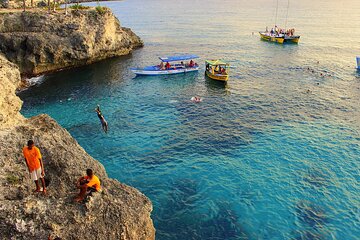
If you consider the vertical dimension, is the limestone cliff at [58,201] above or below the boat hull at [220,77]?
above

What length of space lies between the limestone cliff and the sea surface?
23.8 feet

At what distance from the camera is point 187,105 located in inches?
1778

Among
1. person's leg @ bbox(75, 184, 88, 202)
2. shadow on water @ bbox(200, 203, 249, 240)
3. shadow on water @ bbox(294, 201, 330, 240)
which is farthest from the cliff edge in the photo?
shadow on water @ bbox(294, 201, 330, 240)

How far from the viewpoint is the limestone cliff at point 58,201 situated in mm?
12797

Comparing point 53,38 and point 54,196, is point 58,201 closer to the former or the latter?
point 54,196

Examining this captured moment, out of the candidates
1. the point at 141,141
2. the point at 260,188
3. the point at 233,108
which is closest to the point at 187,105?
the point at 233,108

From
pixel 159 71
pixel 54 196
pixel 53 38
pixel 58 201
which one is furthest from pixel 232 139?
pixel 53 38

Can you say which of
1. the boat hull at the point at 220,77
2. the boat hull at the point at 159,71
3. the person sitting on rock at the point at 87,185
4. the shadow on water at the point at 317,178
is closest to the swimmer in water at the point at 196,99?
the boat hull at the point at 220,77

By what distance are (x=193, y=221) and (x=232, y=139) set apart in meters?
14.3

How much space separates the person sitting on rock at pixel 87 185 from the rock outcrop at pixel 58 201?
34cm

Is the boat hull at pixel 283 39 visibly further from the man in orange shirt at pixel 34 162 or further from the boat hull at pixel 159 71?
the man in orange shirt at pixel 34 162

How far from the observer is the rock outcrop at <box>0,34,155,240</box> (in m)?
12.8

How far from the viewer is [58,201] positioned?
1384 centimetres

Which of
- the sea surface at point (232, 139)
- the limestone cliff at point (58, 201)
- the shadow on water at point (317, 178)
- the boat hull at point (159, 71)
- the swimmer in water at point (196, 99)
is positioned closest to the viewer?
the limestone cliff at point (58, 201)
